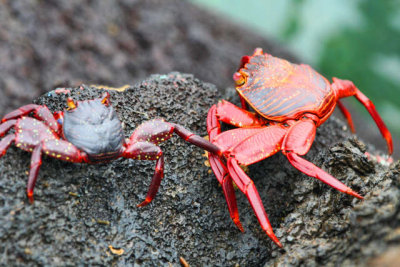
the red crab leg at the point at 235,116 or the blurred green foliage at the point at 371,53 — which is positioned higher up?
the blurred green foliage at the point at 371,53

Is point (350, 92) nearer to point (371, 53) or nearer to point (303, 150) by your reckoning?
point (303, 150)

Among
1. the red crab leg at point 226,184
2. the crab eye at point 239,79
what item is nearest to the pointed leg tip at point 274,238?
the red crab leg at point 226,184

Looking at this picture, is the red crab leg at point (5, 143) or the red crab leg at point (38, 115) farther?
the red crab leg at point (38, 115)

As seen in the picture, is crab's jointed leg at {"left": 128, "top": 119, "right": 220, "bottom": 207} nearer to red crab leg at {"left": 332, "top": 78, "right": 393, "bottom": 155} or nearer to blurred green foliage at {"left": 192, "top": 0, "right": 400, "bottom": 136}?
red crab leg at {"left": 332, "top": 78, "right": 393, "bottom": 155}

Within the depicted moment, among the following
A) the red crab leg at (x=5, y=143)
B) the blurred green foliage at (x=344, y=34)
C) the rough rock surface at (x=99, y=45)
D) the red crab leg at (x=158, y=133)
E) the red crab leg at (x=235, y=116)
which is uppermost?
the blurred green foliage at (x=344, y=34)

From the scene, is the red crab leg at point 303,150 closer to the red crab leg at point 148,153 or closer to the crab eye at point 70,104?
the red crab leg at point 148,153

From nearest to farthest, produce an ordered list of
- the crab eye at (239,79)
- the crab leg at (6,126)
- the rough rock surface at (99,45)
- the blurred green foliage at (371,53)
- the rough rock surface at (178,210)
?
the rough rock surface at (178,210) < the crab leg at (6,126) < the crab eye at (239,79) < the rough rock surface at (99,45) < the blurred green foliage at (371,53)

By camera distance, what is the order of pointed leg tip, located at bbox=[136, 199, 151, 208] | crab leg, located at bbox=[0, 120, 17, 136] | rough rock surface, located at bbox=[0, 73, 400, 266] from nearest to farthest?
rough rock surface, located at bbox=[0, 73, 400, 266]
crab leg, located at bbox=[0, 120, 17, 136]
pointed leg tip, located at bbox=[136, 199, 151, 208]

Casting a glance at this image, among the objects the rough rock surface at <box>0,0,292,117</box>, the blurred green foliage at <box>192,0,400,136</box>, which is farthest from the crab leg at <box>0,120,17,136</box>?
the blurred green foliage at <box>192,0,400,136</box>

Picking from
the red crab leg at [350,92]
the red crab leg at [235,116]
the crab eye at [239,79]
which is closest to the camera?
the red crab leg at [235,116]
